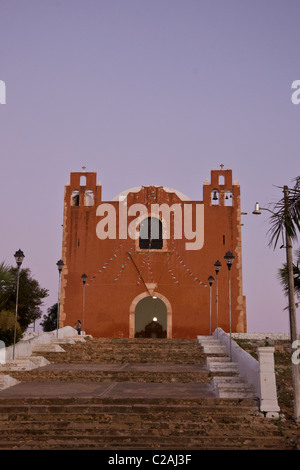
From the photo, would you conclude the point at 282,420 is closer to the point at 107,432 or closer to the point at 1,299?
the point at 107,432

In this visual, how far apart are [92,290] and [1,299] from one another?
9977 millimetres

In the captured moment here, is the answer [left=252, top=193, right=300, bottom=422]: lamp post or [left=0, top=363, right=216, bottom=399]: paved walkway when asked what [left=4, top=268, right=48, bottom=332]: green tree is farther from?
[left=252, top=193, right=300, bottom=422]: lamp post

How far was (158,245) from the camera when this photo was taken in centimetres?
2366

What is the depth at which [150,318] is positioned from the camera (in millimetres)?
26281

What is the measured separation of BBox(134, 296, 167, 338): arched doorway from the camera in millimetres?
25953

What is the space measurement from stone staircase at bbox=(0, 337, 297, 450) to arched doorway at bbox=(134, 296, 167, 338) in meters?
13.4

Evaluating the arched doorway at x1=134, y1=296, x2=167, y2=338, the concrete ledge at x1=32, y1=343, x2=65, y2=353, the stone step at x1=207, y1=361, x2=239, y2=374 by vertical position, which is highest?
the arched doorway at x1=134, y1=296, x2=167, y2=338

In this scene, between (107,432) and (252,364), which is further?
(252,364)

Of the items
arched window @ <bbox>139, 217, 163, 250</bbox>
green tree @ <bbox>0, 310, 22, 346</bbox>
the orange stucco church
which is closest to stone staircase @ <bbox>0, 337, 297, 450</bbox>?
green tree @ <bbox>0, 310, 22, 346</bbox>

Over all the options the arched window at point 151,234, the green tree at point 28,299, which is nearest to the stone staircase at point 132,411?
the green tree at point 28,299

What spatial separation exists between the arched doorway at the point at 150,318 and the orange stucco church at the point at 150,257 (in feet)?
9.40

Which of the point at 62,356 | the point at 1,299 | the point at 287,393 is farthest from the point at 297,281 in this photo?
the point at 1,299

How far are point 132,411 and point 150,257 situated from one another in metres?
14.9
